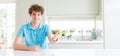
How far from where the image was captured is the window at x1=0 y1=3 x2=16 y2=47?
4.91 meters

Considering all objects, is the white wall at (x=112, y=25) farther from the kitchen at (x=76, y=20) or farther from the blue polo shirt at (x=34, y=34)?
the blue polo shirt at (x=34, y=34)

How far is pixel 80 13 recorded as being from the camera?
407 cm

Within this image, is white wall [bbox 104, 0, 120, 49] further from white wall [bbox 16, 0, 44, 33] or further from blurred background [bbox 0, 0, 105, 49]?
white wall [bbox 16, 0, 44, 33]

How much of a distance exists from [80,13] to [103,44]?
0.77 meters

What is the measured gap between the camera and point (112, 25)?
3738 millimetres

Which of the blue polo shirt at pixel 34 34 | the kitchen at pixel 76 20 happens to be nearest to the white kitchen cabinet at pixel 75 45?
the kitchen at pixel 76 20

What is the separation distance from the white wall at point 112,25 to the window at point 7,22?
90.7 inches

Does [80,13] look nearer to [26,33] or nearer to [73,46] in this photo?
[73,46]

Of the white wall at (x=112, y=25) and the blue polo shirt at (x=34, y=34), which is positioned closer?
the blue polo shirt at (x=34, y=34)

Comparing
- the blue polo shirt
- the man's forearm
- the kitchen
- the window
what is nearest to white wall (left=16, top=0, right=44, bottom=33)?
the kitchen

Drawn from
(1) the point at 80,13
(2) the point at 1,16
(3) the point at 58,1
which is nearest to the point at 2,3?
(2) the point at 1,16

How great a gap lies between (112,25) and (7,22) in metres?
2.54

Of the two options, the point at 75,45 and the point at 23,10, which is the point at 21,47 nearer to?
the point at 75,45

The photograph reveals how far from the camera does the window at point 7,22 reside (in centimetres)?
491
